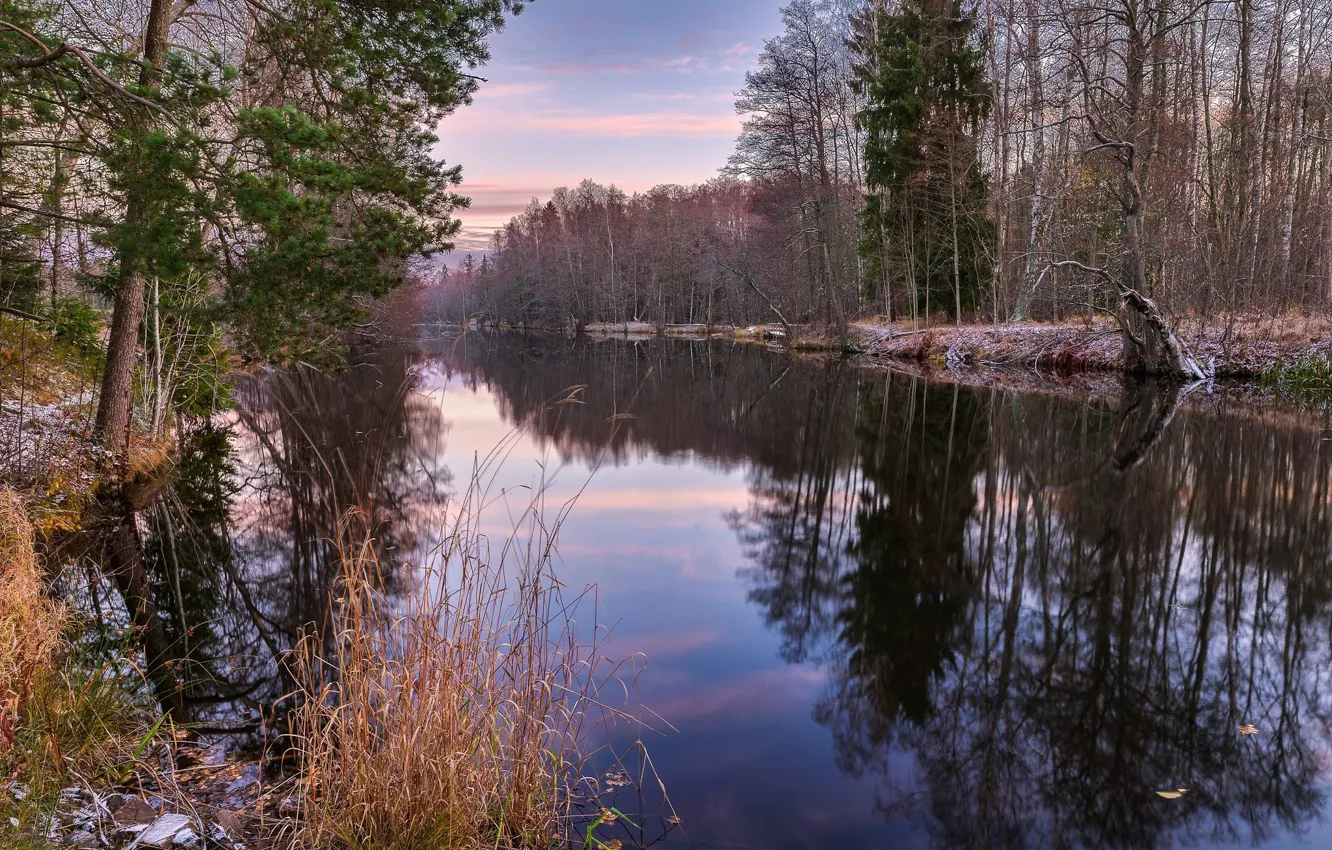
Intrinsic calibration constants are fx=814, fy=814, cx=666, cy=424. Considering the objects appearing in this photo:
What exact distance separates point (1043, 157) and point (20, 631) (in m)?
26.3

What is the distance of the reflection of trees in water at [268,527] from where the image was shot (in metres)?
5.21

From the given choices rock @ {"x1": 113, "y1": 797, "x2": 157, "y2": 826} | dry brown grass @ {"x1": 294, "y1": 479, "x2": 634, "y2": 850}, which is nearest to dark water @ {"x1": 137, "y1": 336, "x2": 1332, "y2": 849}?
dry brown grass @ {"x1": 294, "y1": 479, "x2": 634, "y2": 850}

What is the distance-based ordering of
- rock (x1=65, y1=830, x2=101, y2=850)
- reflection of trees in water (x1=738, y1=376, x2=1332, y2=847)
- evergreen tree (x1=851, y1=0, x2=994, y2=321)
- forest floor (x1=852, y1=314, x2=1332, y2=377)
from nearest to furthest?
rock (x1=65, y1=830, x2=101, y2=850), reflection of trees in water (x1=738, y1=376, x2=1332, y2=847), forest floor (x1=852, y1=314, x2=1332, y2=377), evergreen tree (x1=851, y1=0, x2=994, y2=321)

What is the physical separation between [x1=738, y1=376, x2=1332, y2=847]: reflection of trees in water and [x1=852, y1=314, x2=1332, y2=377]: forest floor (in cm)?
829

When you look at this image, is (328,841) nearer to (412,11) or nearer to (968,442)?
(412,11)

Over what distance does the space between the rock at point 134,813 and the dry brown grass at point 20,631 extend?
1.60 feet

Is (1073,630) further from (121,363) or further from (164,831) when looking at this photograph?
(121,363)

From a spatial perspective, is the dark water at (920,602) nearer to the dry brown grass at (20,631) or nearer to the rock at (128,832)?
the dry brown grass at (20,631)

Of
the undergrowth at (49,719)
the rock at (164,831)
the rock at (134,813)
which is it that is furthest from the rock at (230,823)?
the undergrowth at (49,719)

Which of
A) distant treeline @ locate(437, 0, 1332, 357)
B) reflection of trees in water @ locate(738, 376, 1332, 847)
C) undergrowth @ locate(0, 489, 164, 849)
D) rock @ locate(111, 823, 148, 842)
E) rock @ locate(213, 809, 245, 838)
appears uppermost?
distant treeline @ locate(437, 0, 1332, 357)

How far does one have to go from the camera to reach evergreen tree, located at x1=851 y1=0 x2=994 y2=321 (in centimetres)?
2561

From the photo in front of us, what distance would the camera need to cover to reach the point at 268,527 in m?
8.60

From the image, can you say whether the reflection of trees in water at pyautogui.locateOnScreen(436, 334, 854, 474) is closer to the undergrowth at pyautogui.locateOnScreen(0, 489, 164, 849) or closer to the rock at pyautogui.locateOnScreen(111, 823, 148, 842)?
the undergrowth at pyautogui.locateOnScreen(0, 489, 164, 849)

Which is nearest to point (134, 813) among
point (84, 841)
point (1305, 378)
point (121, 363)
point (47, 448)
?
point (84, 841)
